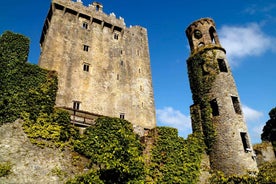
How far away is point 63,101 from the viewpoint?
87.9ft

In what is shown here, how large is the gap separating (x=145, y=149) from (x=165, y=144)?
6.00ft

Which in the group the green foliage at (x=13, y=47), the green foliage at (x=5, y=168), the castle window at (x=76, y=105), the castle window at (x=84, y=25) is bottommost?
the green foliage at (x=5, y=168)

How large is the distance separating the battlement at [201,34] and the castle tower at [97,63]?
9413 millimetres

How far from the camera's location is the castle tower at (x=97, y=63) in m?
28.7

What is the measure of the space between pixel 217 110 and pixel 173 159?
7.11 metres

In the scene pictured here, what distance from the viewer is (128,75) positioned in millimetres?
34531

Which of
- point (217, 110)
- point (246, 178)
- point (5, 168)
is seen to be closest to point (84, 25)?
point (217, 110)

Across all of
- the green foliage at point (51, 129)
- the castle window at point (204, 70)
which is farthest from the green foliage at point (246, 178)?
the green foliage at point (51, 129)

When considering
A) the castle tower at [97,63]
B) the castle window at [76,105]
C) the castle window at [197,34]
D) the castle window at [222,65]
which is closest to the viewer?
the castle window at [222,65]

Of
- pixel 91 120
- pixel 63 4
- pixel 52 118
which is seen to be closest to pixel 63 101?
pixel 91 120

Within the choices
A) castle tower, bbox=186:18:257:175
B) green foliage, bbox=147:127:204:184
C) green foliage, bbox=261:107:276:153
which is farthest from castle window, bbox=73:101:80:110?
green foliage, bbox=261:107:276:153

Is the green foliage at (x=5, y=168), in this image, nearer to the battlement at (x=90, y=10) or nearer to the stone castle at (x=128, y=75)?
the stone castle at (x=128, y=75)

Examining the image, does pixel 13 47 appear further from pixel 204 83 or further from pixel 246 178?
pixel 246 178

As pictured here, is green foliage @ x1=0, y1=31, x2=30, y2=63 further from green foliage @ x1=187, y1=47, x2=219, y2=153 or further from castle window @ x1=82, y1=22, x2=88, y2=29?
green foliage @ x1=187, y1=47, x2=219, y2=153
